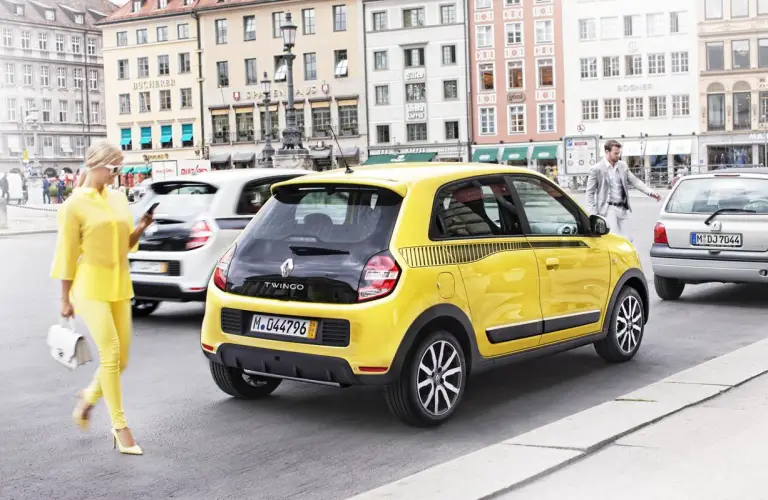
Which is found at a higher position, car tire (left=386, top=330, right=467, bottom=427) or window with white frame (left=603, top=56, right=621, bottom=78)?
window with white frame (left=603, top=56, right=621, bottom=78)

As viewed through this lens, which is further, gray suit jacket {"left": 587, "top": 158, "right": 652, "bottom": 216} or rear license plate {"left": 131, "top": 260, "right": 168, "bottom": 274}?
gray suit jacket {"left": 587, "top": 158, "right": 652, "bottom": 216}

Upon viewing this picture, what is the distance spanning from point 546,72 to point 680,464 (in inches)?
A: 2928

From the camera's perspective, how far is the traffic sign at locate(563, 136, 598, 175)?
154 feet

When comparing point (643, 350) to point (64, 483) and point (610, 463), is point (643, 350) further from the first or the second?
point (64, 483)

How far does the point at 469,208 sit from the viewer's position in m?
7.07

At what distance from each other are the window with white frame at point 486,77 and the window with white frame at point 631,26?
31.3ft

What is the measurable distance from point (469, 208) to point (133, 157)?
86408mm

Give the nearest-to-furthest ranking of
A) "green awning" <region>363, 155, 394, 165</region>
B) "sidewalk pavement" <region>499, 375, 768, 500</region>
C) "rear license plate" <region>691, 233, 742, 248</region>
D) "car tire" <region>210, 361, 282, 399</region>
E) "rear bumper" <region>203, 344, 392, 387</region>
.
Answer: "sidewalk pavement" <region>499, 375, 768, 500</region> < "rear bumper" <region>203, 344, 392, 387</region> < "car tire" <region>210, 361, 282, 399</region> < "rear license plate" <region>691, 233, 742, 248</region> < "green awning" <region>363, 155, 394, 165</region>

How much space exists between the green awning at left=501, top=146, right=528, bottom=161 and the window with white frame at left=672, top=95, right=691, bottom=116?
33.5 feet

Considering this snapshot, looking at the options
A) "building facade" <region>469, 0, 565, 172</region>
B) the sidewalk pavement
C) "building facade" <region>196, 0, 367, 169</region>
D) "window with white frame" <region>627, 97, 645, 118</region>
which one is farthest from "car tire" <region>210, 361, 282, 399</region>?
"building facade" <region>196, 0, 367, 169</region>

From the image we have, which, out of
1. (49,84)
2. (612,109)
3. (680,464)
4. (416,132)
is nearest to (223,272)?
(680,464)

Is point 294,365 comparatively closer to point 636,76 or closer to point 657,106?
point 657,106

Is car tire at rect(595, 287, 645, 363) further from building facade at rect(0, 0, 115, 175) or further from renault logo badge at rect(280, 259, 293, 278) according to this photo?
building facade at rect(0, 0, 115, 175)

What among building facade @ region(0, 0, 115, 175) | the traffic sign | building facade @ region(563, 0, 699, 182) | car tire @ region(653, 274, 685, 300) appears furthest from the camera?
building facade @ region(0, 0, 115, 175)
